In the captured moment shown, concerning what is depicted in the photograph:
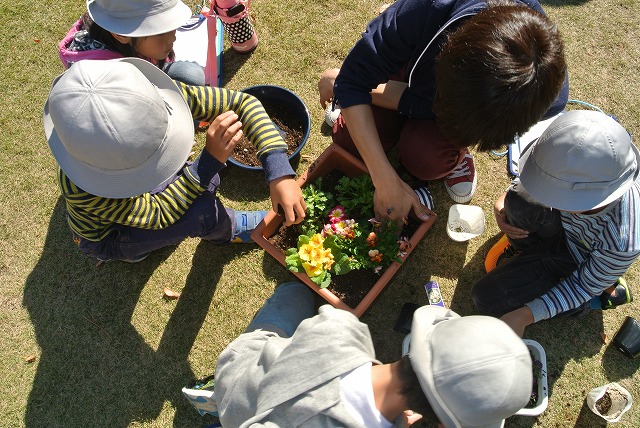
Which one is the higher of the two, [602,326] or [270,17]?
[270,17]

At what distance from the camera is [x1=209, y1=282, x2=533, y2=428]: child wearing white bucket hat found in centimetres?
133

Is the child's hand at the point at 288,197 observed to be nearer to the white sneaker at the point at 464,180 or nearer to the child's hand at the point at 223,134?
the child's hand at the point at 223,134

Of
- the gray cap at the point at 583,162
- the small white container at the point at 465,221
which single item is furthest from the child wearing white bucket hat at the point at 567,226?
the small white container at the point at 465,221

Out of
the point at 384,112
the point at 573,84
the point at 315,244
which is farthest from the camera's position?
the point at 573,84

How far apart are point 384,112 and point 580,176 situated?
43.7 inches

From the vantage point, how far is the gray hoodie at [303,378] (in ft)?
4.84

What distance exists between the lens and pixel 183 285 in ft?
8.96

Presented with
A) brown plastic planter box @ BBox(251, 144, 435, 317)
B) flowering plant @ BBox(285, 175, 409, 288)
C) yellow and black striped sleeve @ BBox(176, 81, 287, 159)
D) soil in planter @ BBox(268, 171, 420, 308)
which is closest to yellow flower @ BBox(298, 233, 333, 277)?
flowering plant @ BBox(285, 175, 409, 288)

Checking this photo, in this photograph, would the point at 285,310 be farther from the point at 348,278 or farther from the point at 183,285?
the point at 183,285

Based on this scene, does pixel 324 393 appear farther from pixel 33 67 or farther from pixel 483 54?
pixel 33 67

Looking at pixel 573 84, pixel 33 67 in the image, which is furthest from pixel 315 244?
pixel 33 67

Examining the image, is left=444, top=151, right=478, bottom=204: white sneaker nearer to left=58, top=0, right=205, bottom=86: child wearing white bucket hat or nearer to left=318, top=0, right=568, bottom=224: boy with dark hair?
left=318, top=0, right=568, bottom=224: boy with dark hair

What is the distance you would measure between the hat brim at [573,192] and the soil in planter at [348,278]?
2.28 ft

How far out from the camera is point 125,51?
7.52ft
